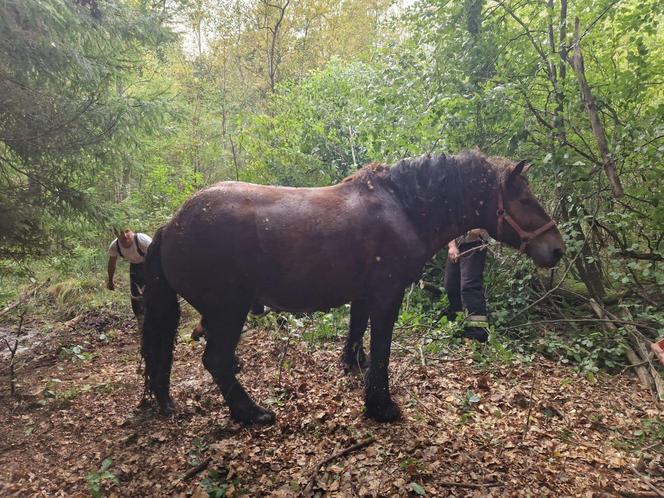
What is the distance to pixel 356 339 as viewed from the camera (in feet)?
13.1

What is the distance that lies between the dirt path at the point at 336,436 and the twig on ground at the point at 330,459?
0.10 feet

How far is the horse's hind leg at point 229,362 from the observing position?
3176 millimetres

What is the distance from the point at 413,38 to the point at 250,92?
1245cm

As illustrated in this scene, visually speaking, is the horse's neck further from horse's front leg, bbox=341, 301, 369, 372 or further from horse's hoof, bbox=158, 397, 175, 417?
horse's hoof, bbox=158, 397, 175, 417

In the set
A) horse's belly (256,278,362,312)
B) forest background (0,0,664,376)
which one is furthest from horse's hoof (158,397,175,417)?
forest background (0,0,664,376)

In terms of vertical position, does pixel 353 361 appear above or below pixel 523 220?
below

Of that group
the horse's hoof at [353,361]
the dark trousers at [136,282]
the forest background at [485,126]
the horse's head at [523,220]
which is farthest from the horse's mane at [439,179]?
the dark trousers at [136,282]

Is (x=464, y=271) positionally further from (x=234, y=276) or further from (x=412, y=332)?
(x=234, y=276)

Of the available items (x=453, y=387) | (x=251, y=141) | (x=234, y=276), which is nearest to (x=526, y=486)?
(x=453, y=387)

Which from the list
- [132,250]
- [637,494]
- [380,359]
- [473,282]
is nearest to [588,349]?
[473,282]

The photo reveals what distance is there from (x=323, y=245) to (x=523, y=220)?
5.66 feet

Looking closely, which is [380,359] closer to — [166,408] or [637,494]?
[637,494]

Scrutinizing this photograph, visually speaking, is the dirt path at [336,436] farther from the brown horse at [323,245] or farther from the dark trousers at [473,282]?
the dark trousers at [473,282]

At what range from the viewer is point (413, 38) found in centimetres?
564
